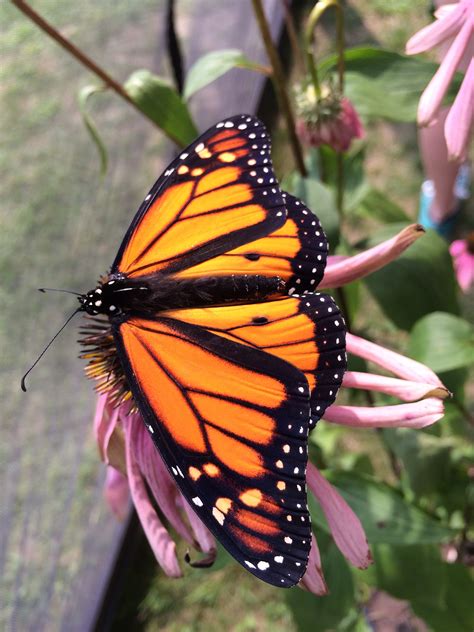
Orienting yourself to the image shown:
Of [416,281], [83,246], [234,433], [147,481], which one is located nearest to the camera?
[234,433]

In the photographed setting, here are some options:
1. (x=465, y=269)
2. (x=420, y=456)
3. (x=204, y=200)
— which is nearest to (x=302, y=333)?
(x=204, y=200)

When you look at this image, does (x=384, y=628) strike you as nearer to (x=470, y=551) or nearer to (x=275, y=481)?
(x=470, y=551)

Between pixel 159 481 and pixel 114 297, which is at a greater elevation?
pixel 114 297

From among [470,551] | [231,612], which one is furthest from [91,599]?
[470,551]

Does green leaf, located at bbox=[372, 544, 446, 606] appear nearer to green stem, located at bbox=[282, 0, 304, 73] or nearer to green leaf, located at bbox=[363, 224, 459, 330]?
green leaf, located at bbox=[363, 224, 459, 330]

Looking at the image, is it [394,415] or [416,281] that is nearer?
[394,415]

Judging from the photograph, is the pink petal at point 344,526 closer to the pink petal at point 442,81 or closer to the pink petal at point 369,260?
the pink petal at point 369,260

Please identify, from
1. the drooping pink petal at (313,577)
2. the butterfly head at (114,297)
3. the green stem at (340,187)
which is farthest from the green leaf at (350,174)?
the drooping pink petal at (313,577)

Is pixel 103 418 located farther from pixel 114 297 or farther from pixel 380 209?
pixel 380 209
